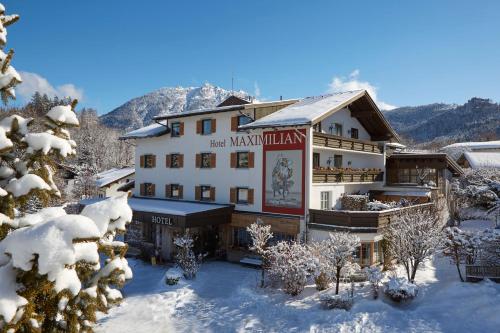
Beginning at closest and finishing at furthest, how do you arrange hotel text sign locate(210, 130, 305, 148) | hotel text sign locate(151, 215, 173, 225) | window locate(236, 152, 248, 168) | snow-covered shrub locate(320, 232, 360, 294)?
1. snow-covered shrub locate(320, 232, 360, 294)
2. hotel text sign locate(210, 130, 305, 148)
3. hotel text sign locate(151, 215, 173, 225)
4. window locate(236, 152, 248, 168)

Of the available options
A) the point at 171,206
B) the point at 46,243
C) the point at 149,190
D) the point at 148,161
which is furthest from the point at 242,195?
the point at 46,243

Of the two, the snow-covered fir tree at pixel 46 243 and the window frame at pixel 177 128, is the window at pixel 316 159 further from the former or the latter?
the snow-covered fir tree at pixel 46 243

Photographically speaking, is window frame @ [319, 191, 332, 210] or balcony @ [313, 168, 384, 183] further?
window frame @ [319, 191, 332, 210]

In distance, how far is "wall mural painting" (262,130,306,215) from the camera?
73.2ft

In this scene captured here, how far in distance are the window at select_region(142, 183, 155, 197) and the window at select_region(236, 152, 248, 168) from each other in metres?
9.86

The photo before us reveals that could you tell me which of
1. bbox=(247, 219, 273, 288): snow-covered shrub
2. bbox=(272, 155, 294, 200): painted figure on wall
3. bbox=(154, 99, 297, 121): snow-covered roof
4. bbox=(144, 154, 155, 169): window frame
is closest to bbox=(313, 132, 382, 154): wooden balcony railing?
bbox=(272, 155, 294, 200): painted figure on wall

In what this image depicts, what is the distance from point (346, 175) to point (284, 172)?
5.24 metres

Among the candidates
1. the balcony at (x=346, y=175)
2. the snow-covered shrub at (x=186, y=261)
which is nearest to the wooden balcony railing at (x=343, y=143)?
the balcony at (x=346, y=175)

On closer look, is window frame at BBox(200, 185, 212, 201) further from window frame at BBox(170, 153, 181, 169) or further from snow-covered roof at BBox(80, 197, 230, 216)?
window frame at BBox(170, 153, 181, 169)

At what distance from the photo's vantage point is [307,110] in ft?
75.6

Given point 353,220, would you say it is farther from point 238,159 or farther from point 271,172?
point 238,159

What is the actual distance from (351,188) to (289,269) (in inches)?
464

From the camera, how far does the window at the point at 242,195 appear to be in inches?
990

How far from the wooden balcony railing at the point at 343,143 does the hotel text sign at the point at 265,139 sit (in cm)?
118
